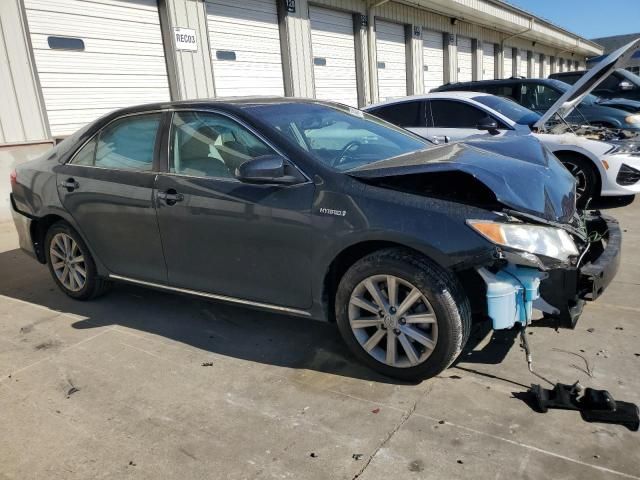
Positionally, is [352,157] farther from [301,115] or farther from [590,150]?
[590,150]

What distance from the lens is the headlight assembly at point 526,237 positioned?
269 centimetres

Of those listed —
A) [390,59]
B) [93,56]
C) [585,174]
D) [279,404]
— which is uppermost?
[390,59]

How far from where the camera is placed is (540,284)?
111 inches

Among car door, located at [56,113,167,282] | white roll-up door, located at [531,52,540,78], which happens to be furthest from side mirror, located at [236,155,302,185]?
white roll-up door, located at [531,52,540,78]

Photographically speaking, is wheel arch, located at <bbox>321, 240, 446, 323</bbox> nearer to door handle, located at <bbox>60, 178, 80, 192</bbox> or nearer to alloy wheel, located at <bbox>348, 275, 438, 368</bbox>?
alloy wheel, located at <bbox>348, 275, 438, 368</bbox>

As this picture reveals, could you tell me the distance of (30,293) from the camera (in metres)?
4.95

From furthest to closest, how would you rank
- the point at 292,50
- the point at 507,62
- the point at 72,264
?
the point at 507,62 → the point at 292,50 → the point at 72,264

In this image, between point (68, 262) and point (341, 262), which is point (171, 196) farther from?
point (68, 262)

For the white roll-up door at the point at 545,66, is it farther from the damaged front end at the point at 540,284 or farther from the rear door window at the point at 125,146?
the damaged front end at the point at 540,284

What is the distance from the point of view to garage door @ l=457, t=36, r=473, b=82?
21.2 m

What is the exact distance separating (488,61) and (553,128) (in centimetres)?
1898

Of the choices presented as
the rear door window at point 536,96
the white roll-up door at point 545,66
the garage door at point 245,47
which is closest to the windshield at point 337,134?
the rear door window at point 536,96

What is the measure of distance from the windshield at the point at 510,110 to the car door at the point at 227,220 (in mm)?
4866

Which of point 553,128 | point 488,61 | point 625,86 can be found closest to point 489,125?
point 553,128
